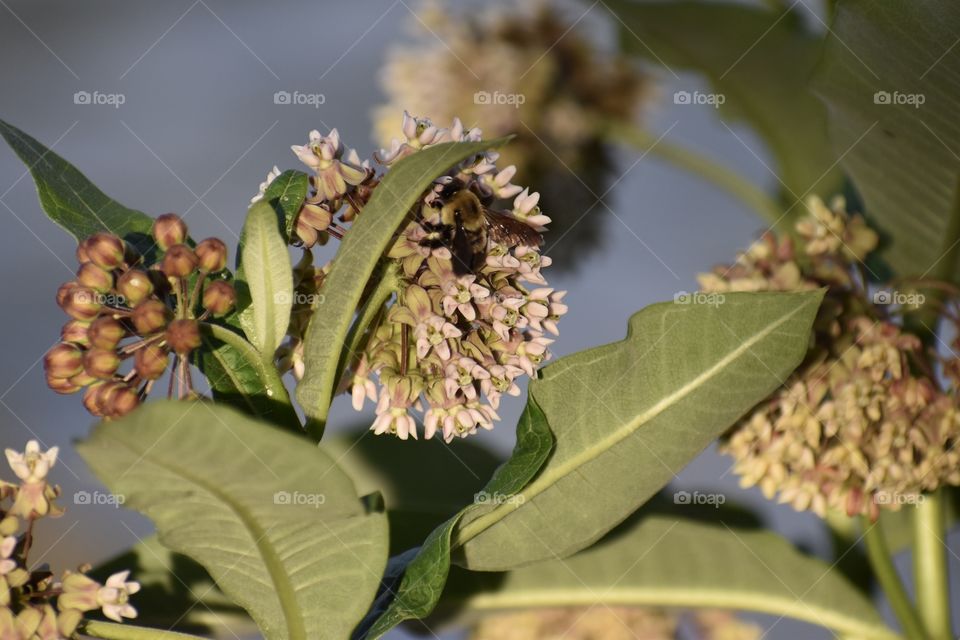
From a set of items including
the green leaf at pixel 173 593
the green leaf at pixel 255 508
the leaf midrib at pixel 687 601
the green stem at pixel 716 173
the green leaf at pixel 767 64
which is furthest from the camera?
the green stem at pixel 716 173

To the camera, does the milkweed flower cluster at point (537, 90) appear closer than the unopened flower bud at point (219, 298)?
No

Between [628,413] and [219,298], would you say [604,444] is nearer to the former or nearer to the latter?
[628,413]

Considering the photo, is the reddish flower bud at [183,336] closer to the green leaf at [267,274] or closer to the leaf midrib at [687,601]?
the green leaf at [267,274]

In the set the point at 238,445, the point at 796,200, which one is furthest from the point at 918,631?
the point at 238,445

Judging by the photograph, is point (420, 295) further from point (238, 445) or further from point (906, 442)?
point (906, 442)

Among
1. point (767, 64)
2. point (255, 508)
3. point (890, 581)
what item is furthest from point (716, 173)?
point (255, 508)

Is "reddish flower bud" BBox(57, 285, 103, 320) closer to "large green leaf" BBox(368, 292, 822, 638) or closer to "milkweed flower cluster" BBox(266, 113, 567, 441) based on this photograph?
"milkweed flower cluster" BBox(266, 113, 567, 441)

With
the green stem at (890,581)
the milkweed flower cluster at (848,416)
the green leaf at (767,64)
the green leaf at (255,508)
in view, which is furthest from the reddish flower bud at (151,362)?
the green leaf at (767,64)

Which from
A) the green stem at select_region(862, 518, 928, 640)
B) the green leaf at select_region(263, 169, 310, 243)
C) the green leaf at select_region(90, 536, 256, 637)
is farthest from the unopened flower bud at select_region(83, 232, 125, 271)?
the green stem at select_region(862, 518, 928, 640)
